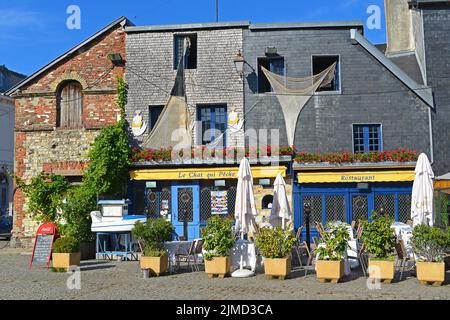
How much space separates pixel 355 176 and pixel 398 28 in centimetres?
813

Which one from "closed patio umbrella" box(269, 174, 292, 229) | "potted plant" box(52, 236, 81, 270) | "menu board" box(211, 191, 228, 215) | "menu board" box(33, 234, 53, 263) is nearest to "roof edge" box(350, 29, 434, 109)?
"closed patio umbrella" box(269, 174, 292, 229)

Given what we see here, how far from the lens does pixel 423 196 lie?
464 inches

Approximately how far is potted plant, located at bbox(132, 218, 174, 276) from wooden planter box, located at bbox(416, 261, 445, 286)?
5.48 metres

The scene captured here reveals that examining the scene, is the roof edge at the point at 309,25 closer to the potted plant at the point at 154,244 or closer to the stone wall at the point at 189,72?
the stone wall at the point at 189,72

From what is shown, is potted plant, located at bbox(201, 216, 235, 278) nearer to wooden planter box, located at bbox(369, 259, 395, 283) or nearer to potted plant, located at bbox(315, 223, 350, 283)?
potted plant, located at bbox(315, 223, 350, 283)

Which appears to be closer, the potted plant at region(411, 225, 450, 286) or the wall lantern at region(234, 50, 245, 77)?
the potted plant at region(411, 225, 450, 286)

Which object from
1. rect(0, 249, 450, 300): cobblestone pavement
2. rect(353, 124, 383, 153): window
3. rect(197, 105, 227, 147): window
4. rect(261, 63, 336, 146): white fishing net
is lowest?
rect(0, 249, 450, 300): cobblestone pavement

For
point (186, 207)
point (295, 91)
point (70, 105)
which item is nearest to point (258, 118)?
point (295, 91)

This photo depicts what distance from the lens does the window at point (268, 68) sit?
59.7 ft

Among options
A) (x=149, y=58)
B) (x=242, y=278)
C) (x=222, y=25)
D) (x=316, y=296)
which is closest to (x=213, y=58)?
(x=222, y=25)

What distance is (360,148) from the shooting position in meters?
17.6

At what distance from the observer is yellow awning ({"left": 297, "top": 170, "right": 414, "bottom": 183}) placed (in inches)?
648

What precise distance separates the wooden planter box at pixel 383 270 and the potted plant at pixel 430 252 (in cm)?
50

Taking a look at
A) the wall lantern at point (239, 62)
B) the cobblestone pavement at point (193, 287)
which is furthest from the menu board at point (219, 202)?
the cobblestone pavement at point (193, 287)
